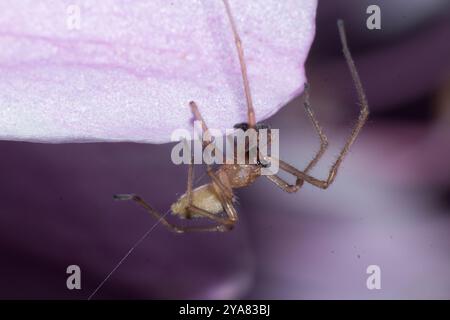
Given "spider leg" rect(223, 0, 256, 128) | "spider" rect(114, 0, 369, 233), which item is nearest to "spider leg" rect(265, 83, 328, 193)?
"spider" rect(114, 0, 369, 233)

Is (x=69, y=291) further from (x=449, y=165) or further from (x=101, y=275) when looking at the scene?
(x=449, y=165)

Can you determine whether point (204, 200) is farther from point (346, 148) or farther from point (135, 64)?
point (135, 64)

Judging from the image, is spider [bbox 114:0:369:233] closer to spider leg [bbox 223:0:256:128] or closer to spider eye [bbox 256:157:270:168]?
spider eye [bbox 256:157:270:168]

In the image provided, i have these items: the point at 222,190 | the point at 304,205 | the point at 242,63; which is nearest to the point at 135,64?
the point at 242,63

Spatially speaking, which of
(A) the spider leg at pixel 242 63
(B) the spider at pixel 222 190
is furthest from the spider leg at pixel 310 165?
(A) the spider leg at pixel 242 63

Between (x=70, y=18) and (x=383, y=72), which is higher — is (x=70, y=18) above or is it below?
below

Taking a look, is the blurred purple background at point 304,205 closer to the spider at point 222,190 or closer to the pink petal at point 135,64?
the spider at point 222,190

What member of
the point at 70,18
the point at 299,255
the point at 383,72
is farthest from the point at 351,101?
the point at 70,18
